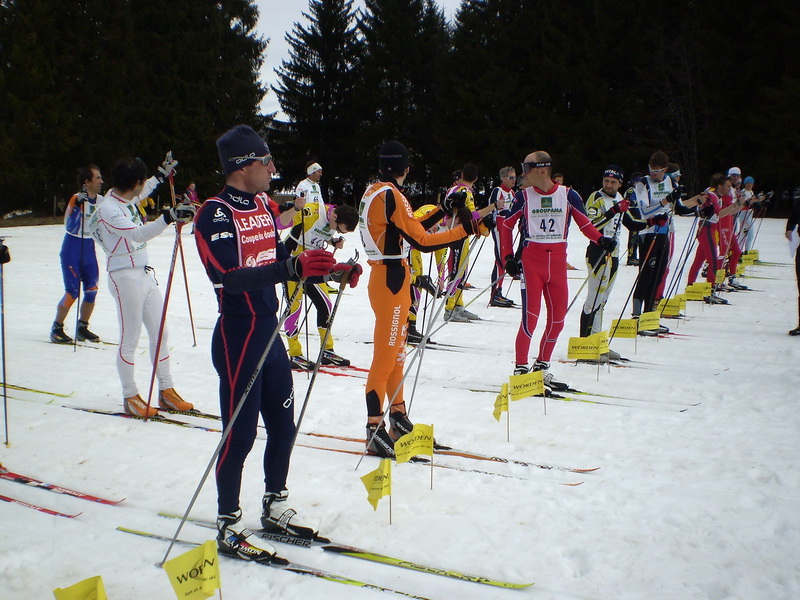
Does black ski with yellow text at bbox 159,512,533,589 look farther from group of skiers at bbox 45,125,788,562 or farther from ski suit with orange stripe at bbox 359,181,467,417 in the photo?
ski suit with orange stripe at bbox 359,181,467,417

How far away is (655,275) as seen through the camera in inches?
297

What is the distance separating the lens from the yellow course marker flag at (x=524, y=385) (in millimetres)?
4324

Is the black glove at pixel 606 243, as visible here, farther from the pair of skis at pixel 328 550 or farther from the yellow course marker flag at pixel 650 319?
the pair of skis at pixel 328 550

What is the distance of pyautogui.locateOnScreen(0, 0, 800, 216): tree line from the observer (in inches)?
961

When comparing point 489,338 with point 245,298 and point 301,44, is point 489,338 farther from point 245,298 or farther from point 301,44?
point 301,44

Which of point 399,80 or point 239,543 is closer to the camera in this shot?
point 239,543

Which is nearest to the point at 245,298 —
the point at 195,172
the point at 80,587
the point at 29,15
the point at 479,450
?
the point at 80,587

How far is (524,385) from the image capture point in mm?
4402

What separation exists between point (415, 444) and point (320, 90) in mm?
35625

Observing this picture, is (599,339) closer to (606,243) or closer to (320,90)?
(606,243)

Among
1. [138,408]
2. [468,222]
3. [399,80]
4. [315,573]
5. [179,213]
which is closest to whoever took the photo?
[315,573]

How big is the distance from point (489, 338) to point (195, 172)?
2457cm

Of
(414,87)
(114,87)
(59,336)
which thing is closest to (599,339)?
(59,336)

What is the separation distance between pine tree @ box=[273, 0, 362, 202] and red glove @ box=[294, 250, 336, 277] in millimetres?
33984
